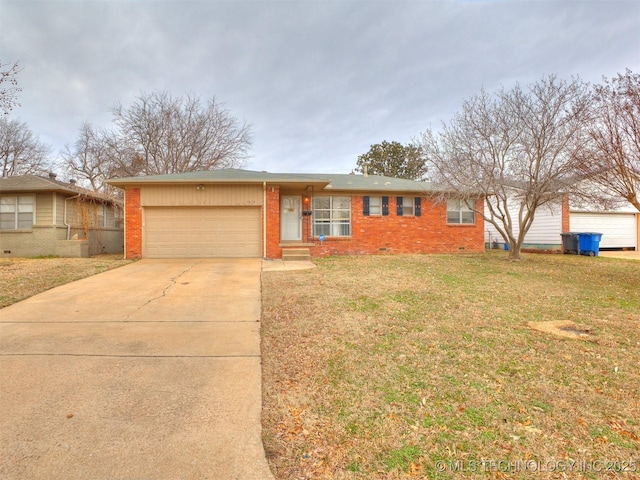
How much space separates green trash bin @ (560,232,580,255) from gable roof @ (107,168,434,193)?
291 inches

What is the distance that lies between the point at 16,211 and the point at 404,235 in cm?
1600

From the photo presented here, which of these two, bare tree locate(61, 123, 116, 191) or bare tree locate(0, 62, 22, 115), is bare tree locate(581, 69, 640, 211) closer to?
bare tree locate(0, 62, 22, 115)

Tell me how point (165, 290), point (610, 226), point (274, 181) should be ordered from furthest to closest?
point (610, 226) < point (274, 181) < point (165, 290)

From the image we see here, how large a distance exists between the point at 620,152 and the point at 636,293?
9.64ft

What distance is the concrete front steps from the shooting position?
12.1 metres

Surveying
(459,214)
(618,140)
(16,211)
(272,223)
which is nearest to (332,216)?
(272,223)

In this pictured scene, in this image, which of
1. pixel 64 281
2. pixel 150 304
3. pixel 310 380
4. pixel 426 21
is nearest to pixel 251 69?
pixel 426 21

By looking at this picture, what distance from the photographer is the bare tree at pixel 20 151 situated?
24.8m

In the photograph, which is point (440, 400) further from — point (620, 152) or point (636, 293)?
point (620, 152)

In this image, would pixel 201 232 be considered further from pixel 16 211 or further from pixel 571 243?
pixel 571 243

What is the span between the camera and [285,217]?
14188 millimetres

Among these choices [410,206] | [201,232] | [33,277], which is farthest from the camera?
[410,206]

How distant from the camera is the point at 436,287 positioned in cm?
709

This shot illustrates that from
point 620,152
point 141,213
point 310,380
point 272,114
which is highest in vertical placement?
point 272,114
